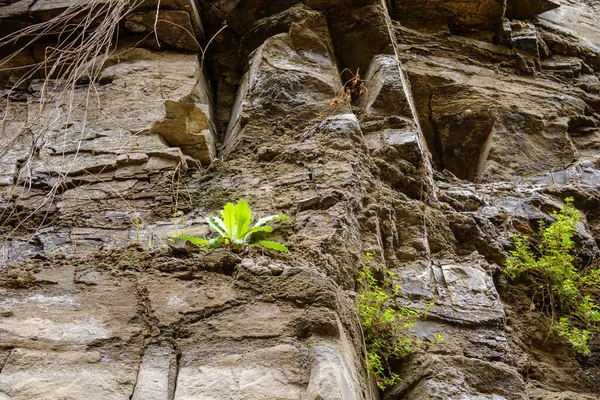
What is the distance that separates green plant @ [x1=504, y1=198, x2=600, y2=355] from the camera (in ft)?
10.3

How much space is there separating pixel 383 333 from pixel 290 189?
39.0 inches

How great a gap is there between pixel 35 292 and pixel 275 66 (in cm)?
240

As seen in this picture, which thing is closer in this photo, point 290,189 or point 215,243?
point 215,243

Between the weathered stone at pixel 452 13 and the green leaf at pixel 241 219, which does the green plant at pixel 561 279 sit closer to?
the green leaf at pixel 241 219

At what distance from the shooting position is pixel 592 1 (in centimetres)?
705

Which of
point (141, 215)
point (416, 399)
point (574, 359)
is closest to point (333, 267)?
point (416, 399)

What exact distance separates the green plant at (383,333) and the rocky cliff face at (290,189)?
65 millimetres

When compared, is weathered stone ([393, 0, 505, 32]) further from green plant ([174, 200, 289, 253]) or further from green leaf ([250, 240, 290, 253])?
green leaf ([250, 240, 290, 253])

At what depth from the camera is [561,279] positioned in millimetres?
3332

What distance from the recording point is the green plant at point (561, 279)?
3.14 meters

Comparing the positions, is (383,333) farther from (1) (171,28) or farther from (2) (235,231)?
(1) (171,28)

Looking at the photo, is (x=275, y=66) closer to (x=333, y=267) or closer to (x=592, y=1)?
(x=333, y=267)

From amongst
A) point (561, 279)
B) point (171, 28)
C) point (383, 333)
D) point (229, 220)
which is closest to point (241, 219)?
point (229, 220)

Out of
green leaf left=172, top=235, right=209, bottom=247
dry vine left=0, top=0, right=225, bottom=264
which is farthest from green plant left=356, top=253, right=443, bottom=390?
dry vine left=0, top=0, right=225, bottom=264
